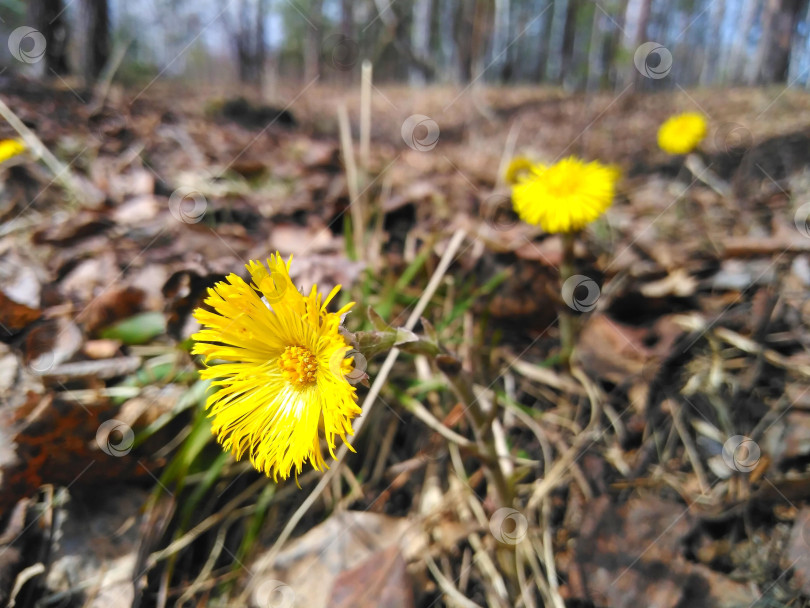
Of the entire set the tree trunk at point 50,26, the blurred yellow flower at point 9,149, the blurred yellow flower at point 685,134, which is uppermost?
the tree trunk at point 50,26

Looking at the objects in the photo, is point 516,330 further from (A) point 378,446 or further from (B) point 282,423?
(B) point 282,423

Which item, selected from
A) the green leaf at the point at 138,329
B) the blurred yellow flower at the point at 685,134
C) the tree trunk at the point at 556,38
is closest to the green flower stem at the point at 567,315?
the green leaf at the point at 138,329

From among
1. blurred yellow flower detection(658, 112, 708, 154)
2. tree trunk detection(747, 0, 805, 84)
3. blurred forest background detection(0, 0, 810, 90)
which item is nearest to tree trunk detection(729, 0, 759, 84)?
blurred forest background detection(0, 0, 810, 90)

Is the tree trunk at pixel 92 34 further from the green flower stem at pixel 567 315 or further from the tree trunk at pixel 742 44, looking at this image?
the tree trunk at pixel 742 44

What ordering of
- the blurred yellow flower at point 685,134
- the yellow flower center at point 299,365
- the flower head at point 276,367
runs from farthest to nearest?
1. the blurred yellow flower at point 685,134
2. the yellow flower center at point 299,365
3. the flower head at point 276,367

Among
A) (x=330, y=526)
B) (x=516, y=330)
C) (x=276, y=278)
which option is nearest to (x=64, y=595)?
(x=330, y=526)

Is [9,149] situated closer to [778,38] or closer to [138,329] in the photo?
[138,329]

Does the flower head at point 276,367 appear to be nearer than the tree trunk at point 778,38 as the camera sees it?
Yes
